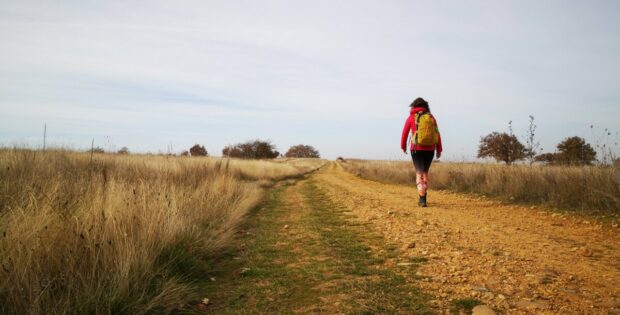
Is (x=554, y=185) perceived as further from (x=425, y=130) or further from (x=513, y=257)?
(x=513, y=257)

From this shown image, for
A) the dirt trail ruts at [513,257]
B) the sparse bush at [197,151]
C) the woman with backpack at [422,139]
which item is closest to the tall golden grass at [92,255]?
the dirt trail ruts at [513,257]

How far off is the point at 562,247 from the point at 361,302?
10.4 feet

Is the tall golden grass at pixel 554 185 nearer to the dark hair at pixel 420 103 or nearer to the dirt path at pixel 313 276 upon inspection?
the dark hair at pixel 420 103

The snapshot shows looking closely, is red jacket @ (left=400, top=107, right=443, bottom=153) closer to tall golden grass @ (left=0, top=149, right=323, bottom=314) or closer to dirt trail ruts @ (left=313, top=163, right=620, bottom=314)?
A: dirt trail ruts @ (left=313, top=163, right=620, bottom=314)

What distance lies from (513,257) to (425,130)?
4447 millimetres

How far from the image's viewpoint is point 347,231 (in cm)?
573

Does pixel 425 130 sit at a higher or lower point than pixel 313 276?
higher

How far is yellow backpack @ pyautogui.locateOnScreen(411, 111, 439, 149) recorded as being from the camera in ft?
26.0

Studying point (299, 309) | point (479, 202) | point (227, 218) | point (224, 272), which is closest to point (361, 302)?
point (299, 309)

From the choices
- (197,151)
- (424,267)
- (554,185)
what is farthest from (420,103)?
(197,151)

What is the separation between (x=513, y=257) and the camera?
3865 millimetres

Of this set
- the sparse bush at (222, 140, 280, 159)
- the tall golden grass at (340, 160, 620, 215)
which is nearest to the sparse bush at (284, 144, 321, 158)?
the sparse bush at (222, 140, 280, 159)

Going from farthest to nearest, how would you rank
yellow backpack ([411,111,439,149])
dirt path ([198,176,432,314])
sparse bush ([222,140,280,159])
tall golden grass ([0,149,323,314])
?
sparse bush ([222,140,280,159])
yellow backpack ([411,111,439,149])
dirt path ([198,176,432,314])
tall golden grass ([0,149,323,314])

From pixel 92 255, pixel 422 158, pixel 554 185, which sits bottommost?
pixel 92 255
